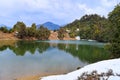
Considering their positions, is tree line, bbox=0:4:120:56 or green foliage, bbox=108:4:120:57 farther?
tree line, bbox=0:4:120:56

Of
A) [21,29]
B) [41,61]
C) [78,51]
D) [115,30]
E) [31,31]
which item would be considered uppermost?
[21,29]

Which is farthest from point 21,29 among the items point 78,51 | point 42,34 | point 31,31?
point 78,51

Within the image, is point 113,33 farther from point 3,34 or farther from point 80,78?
point 3,34

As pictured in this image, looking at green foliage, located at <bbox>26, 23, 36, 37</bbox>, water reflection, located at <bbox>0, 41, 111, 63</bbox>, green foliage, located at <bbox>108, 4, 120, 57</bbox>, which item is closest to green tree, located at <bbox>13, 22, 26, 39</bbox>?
green foliage, located at <bbox>26, 23, 36, 37</bbox>

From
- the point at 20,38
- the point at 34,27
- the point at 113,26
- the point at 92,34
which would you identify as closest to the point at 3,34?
the point at 20,38

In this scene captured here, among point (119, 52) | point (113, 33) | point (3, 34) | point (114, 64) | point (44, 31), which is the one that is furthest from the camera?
point (44, 31)

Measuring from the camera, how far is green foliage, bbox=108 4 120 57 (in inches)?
1233

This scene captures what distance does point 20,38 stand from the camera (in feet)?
482

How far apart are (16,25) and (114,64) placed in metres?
139

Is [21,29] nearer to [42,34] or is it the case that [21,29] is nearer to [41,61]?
[42,34]

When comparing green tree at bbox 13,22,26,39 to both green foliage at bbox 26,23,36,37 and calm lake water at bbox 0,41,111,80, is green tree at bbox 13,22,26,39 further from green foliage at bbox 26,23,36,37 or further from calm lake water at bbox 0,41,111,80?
calm lake water at bbox 0,41,111,80

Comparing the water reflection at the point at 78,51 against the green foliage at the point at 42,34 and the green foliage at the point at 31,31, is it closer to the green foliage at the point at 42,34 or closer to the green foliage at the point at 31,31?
the green foliage at the point at 31,31

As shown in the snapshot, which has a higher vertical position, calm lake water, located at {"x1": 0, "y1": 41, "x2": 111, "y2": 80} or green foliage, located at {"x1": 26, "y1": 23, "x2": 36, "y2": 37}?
green foliage, located at {"x1": 26, "y1": 23, "x2": 36, "y2": 37}

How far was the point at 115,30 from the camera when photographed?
3250 centimetres
